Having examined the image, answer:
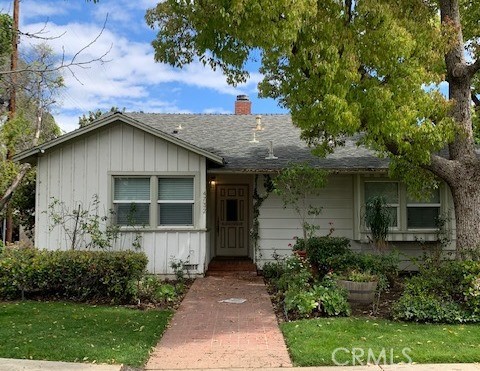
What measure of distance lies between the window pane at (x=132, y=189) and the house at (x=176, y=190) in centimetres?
2

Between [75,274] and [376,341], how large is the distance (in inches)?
223

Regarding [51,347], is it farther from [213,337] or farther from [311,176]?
[311,176]

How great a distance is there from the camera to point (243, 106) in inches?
726

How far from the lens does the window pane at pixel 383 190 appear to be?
11.8m

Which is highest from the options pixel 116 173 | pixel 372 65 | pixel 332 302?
pixel 372 65

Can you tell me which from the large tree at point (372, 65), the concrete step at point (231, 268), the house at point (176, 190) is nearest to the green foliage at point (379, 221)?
the house at point (176, 190)

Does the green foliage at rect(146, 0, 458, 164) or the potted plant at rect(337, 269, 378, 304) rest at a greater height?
the green foliage at rect(146, 0, 458, 164)

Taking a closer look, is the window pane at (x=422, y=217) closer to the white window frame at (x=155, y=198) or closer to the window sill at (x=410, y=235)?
the window sill at (x=410, y=235)

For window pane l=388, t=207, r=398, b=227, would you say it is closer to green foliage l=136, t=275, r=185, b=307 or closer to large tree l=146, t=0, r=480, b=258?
large tree l=146, t=0, r=480, b=258

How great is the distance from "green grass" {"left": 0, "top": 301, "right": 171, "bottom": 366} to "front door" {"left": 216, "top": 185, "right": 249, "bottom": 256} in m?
6.00

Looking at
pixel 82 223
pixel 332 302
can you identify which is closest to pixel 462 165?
pixel 332 302

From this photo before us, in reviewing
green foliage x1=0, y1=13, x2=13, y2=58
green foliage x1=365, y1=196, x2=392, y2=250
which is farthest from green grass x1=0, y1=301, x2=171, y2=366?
green foliage x1=365, y1=196, x2=392, y2=250

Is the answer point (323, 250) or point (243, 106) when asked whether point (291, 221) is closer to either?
point (323, 250)

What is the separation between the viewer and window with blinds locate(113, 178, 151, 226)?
436 inches
